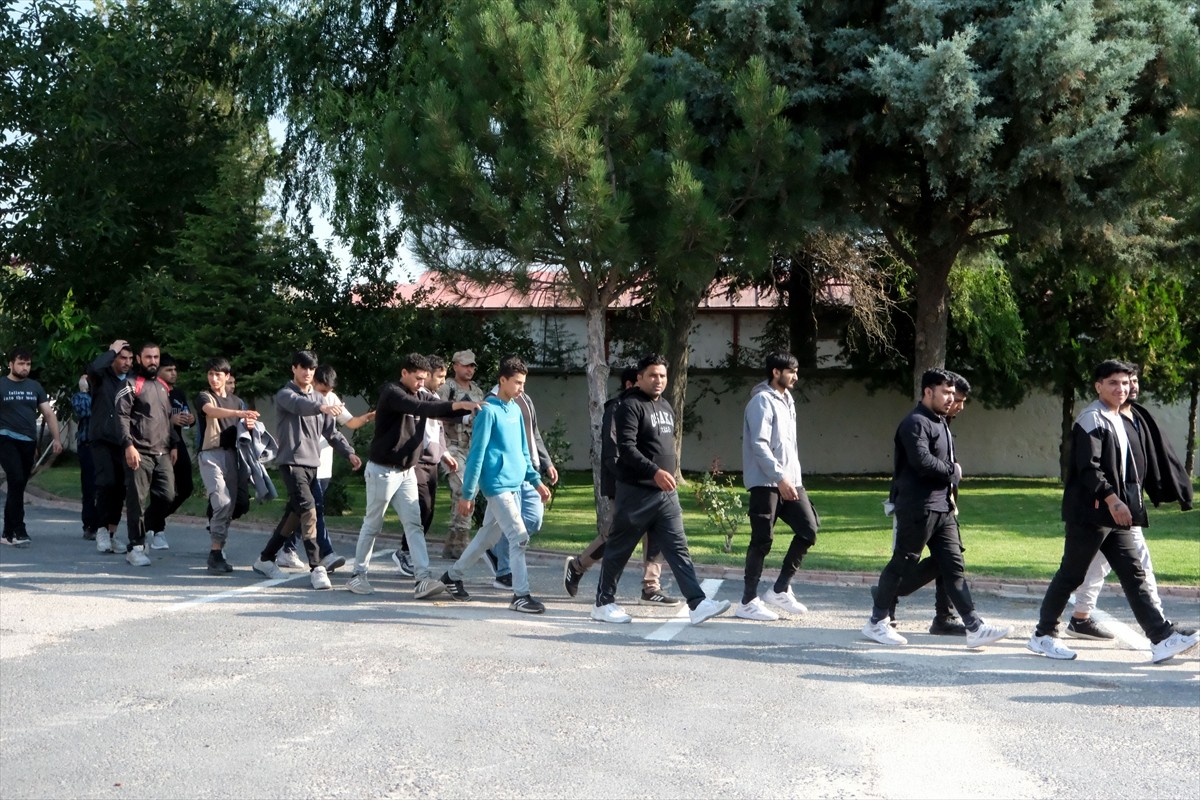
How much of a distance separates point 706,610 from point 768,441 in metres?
1.27

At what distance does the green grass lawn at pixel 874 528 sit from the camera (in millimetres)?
11492

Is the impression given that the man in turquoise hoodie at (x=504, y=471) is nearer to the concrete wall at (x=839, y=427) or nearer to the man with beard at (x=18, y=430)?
the man with beard at (x=18, y=430)

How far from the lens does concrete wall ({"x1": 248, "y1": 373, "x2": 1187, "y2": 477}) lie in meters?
24.9

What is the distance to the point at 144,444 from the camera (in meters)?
11.0

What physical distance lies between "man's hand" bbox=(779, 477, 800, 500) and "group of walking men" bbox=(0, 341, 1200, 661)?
0.01 m

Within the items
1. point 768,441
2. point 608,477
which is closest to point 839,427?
point 608,477

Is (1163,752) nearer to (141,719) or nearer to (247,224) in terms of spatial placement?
(141,719)

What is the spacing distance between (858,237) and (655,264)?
3.75 metres

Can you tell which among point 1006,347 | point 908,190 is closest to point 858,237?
point 908,190

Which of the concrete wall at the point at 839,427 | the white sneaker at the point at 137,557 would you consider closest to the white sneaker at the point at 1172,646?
the white sneaker at the point at 137,557

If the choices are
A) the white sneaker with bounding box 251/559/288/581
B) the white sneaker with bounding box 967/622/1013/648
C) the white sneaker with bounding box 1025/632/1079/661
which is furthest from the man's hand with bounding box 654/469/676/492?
the white sneaker with bounding box 251/559/288/581

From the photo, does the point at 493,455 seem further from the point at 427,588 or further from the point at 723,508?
the point at 723,508

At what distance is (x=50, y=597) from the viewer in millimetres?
9172

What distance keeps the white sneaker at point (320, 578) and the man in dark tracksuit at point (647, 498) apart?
7.51 ft
